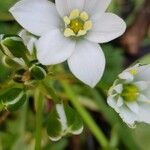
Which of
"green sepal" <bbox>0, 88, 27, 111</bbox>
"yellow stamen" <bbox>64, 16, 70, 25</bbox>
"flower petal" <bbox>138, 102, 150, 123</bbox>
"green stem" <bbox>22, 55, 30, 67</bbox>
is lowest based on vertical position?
"flower petal" <bbox>138, 102, 150, 123</bbox>

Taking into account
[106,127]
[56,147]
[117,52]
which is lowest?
[106,127]

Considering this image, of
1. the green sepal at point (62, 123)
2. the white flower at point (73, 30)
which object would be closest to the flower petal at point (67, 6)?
the white flower at point (73, 30)

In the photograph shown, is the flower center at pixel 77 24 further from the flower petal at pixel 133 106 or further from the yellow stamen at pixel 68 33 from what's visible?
the flower petal at pixel 133 106

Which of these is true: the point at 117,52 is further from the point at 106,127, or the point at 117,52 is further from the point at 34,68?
the point at 34,68

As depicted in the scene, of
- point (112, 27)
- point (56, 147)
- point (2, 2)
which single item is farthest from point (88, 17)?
point (56, 147)

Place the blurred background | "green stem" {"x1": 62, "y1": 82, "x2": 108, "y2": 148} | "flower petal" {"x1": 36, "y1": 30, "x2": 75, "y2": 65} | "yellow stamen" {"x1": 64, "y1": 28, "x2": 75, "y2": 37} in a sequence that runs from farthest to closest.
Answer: the blurred background
"green stem" {"x1": 62, "y1": 82, "x2": 108, "y2": 148}
"yellow stamen" {"x1": 64, "y1": 28, "x2": 75, "y2": 37}
"flower petal" {"x1": 36, "y1": 30, "x2": 75, "y2": 65}

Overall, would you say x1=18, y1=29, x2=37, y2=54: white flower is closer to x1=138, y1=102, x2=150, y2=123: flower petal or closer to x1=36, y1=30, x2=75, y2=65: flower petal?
x1=36, y1=30, x2=75, y2=65: flower petal


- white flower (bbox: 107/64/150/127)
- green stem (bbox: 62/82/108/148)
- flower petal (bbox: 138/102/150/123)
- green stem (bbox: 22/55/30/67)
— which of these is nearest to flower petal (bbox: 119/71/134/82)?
white flower (bbox: 107/64/150/127)

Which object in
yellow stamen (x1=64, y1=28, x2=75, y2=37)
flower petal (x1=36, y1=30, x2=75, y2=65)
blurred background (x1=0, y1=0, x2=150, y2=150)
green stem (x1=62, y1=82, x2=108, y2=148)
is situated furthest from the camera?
blurred background (x1=0, y1=0, x2=150, y2=150)
